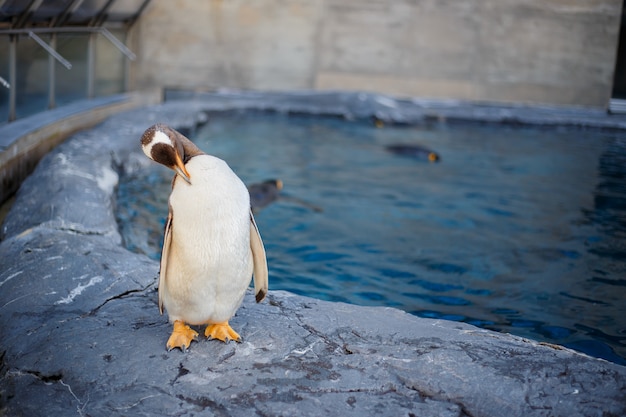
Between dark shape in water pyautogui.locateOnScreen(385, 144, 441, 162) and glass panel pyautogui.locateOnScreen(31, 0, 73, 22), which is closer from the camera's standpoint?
glass panel pyautogui.locateOnScreen(31, 0, 73, 22)

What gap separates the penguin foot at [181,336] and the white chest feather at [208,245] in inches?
1.2

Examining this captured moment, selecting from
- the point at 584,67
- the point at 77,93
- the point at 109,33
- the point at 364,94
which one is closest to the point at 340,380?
the point at 77,93

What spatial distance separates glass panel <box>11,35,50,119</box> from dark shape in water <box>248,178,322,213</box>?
210cm

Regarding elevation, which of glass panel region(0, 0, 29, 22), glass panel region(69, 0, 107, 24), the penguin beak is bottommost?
the penguin beak

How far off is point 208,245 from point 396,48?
27.5ft

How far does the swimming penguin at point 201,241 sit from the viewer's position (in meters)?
2.47

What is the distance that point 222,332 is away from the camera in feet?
8.72

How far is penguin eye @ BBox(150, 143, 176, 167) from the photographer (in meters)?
2.39

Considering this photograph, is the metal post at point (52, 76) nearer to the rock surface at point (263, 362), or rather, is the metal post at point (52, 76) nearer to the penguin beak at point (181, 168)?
the rock surface at point (263, 362)

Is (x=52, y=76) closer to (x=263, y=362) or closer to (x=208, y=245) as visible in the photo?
(x=208, y=245)

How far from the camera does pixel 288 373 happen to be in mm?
2451

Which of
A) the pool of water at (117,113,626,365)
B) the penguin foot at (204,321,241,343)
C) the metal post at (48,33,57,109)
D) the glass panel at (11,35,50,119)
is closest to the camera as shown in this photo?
the penguin foot at (204,321,241,343)

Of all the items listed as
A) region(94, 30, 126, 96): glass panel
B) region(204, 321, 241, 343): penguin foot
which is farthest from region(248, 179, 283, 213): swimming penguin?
region(94, 30, 126, 96): glass panel

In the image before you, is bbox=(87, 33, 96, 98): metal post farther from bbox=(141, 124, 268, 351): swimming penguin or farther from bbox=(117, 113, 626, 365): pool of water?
bbox=(141, 124, 268, 351): swimming penguin
